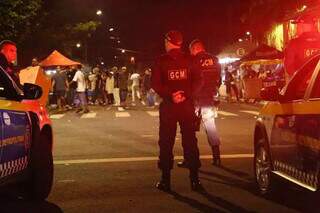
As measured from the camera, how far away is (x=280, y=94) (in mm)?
6496

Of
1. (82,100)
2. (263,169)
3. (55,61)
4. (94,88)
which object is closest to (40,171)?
(263,169)

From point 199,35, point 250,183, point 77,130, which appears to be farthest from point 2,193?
point 199,35

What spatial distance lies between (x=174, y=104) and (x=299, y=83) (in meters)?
1.65

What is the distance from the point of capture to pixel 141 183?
8039mm

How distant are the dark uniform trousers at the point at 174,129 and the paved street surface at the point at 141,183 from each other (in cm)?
36

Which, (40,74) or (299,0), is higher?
(299,0)

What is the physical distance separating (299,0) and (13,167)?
1908 cm

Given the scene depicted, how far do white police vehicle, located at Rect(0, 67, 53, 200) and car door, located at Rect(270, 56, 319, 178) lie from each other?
2.45m

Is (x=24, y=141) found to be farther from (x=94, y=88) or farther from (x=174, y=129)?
(x=94, y=88)

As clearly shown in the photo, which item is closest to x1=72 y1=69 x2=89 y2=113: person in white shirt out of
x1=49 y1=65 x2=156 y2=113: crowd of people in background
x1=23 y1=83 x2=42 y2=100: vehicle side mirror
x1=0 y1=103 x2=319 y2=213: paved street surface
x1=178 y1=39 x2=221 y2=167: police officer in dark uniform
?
x1=49 y1=65 x2=156 y2=113: crowd of people in background

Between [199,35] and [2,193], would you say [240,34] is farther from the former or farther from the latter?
[2,193]

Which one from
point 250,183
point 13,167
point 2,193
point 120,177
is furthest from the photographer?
point 120,177

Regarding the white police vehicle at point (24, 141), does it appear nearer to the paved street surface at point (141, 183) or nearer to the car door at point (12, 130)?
the car door at point (12, 130)

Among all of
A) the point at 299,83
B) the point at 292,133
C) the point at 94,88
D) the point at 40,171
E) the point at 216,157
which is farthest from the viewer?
the point at 94,88
